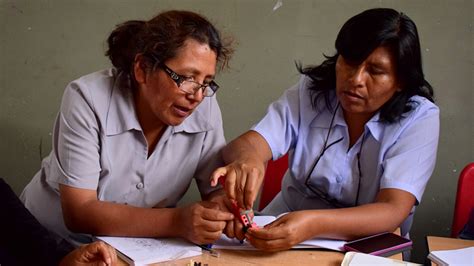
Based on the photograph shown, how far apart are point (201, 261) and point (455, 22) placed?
1.75m

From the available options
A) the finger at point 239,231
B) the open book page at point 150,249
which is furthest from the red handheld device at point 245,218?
the open book page at point 150,249

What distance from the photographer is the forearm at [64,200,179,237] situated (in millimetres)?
1617

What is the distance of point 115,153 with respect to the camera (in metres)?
1.80

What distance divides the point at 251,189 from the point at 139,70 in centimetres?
49

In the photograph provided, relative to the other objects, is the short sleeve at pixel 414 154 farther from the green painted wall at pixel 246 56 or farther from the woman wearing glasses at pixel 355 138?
the green painted wall at pixel 246 56

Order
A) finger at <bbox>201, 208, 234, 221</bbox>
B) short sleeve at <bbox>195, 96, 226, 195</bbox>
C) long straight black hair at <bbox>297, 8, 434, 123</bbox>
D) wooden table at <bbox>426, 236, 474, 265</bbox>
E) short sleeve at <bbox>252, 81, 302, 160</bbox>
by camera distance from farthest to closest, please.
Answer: short sleeve at <bbox>252, 81, 302, 160</bbox>, short sleeve at <bbox>195, 96, 226, 195</bbox>, long straight black hair at <bbox>297, 8, 434, 123</bbox>, wooden table at <bbox>426, 236, 474, 265</bbox>, finger at <bbox>201, 208, 234, 221</bbox>

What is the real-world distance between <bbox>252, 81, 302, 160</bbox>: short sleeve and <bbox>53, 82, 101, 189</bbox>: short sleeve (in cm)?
56

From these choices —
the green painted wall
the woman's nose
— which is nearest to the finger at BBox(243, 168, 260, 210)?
the woman's nose

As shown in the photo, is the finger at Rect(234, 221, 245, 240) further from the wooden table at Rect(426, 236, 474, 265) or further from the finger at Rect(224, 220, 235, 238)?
the wooden table at Rect(426, 236, 474, 265)

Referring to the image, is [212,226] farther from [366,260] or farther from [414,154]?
[414,154]

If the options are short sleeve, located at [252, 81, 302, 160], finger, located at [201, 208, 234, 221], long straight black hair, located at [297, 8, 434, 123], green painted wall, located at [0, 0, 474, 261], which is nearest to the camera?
finger, located at [201, 208, 234, 221]

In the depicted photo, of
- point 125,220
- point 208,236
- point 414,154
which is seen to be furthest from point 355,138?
point 125,220

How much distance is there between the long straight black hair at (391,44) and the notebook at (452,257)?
504mm

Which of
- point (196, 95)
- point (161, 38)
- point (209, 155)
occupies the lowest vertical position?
point (209, 155)
